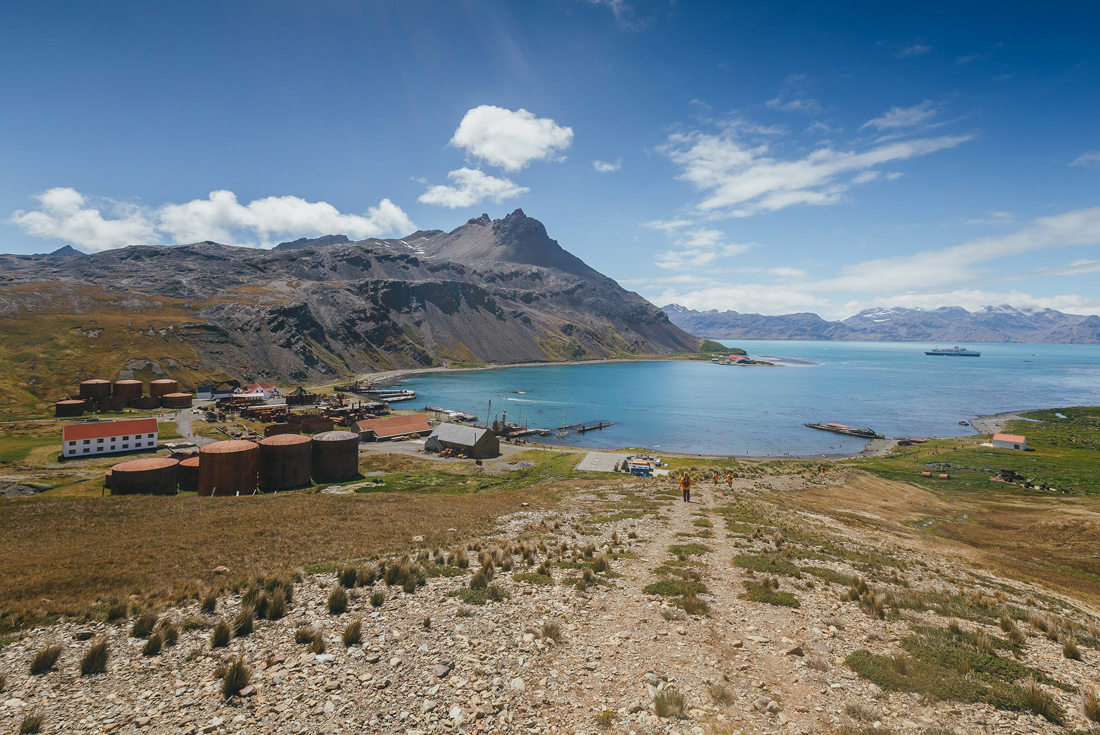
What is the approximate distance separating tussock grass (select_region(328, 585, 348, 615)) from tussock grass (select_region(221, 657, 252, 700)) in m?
3.34

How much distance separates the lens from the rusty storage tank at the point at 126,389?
88812 millimetres

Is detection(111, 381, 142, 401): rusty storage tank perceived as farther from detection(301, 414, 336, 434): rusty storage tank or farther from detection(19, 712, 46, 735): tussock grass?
detection(19, 712, 46, 735): tussock grass

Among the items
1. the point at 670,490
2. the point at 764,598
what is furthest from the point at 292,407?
the point at 764,598

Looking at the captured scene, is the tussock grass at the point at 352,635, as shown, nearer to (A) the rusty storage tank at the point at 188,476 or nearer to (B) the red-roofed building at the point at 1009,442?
(A) the rusty storage tank at the point at 188,476

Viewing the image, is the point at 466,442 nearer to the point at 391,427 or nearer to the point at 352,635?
the point at 391,427

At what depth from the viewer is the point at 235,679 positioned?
9.69 meters

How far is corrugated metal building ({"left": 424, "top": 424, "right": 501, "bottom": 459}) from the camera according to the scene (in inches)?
2633

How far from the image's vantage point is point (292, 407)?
108875 millimetres

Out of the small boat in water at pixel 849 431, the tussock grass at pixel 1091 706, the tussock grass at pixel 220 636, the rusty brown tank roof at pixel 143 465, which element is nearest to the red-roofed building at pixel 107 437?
the rusty brown tank roof at pixel 143 465

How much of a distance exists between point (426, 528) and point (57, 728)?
17.3 meters

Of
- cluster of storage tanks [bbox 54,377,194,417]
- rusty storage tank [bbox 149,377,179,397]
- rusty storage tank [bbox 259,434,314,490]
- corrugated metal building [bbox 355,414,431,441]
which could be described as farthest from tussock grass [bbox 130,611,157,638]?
rusty storage tank [bbox 149,377,179,397]

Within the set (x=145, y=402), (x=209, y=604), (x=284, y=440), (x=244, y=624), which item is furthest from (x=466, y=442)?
(x=145, y=402)

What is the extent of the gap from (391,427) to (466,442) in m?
20.2

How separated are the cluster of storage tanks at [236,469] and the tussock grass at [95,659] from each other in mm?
34645
